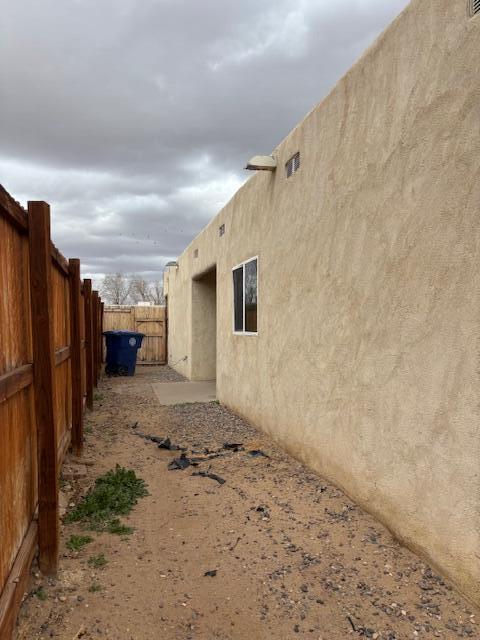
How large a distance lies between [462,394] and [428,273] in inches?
30.0

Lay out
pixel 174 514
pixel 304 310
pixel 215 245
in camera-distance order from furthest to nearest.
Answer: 1. pixel 215 245
2. pixel 304 310
3. pixel 174 514

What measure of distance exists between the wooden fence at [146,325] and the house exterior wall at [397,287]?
13838 millimetres

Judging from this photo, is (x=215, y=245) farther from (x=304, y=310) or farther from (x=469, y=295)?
(x=469, y=295)

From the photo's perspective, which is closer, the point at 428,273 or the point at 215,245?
the point at 428,273

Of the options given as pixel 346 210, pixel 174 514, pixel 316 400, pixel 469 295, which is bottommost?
pixel 174 514

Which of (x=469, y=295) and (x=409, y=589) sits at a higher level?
(x=469, y=295)

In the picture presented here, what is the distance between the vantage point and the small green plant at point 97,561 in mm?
3129

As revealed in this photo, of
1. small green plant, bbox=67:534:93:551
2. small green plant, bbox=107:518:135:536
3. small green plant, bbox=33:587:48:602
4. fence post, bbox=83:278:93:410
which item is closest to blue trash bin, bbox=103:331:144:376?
fence post, bbox=83:278:93:410

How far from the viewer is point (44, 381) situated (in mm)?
2840

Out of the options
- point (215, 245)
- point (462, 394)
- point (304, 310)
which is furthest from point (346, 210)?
point (215, 245)

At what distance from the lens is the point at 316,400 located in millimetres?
4750

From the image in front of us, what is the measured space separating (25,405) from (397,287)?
7.99 ft

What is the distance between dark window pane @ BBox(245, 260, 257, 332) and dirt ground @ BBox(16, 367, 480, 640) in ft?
8.59

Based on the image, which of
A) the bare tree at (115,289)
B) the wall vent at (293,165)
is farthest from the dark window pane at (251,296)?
the bare tree at (115,289)
